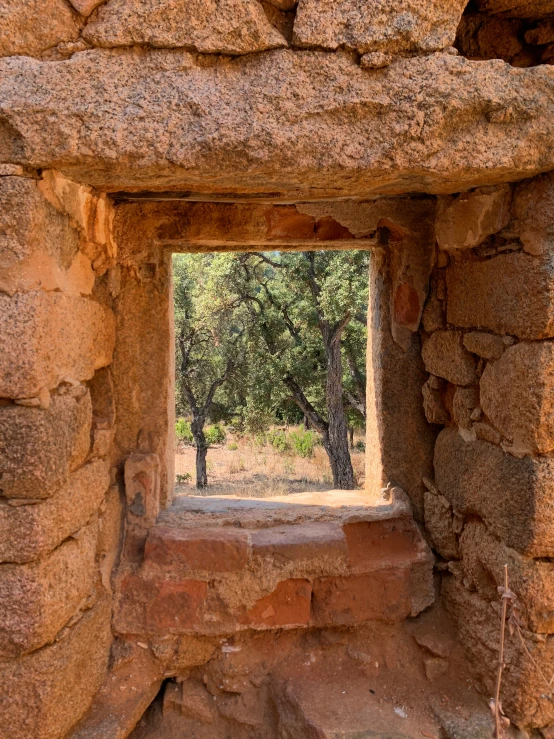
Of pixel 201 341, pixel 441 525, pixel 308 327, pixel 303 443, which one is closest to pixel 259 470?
pixel 303 443

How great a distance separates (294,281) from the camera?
862 centimetres

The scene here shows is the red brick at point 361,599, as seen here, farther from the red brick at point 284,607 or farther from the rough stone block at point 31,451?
→ the rough stone block at point 31,451

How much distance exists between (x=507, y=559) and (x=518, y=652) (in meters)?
0.28

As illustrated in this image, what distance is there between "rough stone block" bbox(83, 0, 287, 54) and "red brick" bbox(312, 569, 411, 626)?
6.07 feet

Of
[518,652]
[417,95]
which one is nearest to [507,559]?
[518,652]

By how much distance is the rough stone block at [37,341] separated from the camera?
5.11 feet

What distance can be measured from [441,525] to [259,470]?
7940 mm

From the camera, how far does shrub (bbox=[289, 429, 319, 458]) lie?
1037 cm

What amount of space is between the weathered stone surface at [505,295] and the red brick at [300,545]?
958 millimetres

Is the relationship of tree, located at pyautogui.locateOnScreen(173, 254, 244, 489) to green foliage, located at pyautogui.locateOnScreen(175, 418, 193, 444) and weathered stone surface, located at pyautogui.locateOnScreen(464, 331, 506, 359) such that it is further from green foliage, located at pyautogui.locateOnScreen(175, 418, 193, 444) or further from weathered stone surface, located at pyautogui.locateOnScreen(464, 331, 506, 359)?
weathered stone surface, located at pyautogui.locateOnScreen(464, 331, 506, 359)

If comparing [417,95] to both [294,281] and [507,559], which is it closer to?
[507,559]

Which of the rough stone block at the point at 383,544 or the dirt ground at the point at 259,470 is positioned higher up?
the rough stone block at the point at 383,544

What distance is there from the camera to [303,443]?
34.1ft

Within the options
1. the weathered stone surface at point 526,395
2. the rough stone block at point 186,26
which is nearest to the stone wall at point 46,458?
the rough stone block at point 186,26
